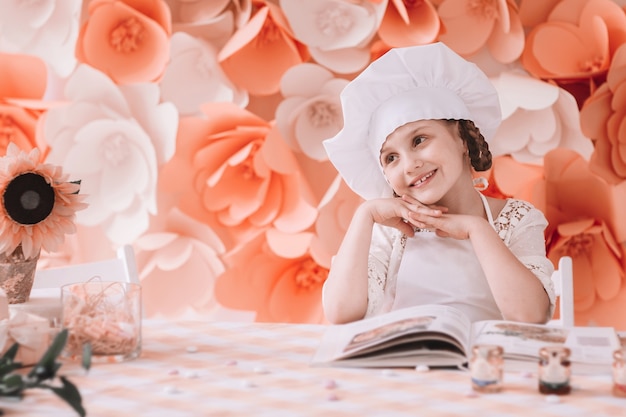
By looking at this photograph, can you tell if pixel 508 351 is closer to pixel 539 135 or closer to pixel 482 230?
pixel 482 230

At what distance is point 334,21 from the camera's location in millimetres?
1988

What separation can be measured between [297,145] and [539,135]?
22.7 inches

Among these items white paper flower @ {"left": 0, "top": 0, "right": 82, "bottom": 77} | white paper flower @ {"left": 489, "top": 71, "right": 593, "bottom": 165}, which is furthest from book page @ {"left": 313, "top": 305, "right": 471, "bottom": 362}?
white paper flower @ {"left": 0, "top": 0, "right": 82, "bottom": 77}

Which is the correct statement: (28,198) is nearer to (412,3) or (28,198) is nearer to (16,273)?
(16,273)

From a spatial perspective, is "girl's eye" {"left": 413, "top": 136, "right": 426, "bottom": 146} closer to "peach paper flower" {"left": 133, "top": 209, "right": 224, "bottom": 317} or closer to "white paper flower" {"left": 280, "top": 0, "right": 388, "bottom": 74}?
"white paper flower" {"left": 280, "top": 0, "right": 388, "bottom": 74}

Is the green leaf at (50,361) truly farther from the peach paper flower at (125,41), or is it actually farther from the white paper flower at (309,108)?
the peach paper flower at (125,41)

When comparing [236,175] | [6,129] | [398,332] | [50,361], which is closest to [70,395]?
[50,361]

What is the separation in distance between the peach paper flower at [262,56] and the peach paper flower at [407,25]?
0.21m

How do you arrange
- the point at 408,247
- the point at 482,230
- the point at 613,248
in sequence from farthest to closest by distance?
the point at 613,248 → the point at 408,247 → the point at 482,230

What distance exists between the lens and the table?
876 millimetres

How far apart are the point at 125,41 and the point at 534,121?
3.44ft

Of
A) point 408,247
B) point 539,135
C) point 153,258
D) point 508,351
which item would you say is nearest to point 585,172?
point 539,135

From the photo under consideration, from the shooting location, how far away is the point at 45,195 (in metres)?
1.26

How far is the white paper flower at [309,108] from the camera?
1979 millimetres
